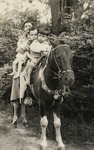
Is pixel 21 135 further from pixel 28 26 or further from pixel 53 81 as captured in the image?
pixel 28 26

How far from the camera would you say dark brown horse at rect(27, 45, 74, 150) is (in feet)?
9.14

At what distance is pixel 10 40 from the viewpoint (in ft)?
11.2

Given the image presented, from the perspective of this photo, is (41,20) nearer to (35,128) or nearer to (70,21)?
(70,21)

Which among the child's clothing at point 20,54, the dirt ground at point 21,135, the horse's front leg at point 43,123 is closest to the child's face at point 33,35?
the child's clothing at point 20,54

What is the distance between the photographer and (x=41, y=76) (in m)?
3.12

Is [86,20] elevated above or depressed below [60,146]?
above

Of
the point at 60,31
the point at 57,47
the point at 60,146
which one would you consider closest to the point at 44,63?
the point at 57,47

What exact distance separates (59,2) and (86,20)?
0.62 meters

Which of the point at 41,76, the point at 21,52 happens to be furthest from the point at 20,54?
the point at 41,76

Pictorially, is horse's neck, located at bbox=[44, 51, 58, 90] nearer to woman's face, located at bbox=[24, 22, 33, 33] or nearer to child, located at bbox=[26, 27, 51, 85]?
child, located at bbox=[26, 27, 51, 85]

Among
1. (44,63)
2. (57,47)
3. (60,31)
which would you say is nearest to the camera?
(57,47)

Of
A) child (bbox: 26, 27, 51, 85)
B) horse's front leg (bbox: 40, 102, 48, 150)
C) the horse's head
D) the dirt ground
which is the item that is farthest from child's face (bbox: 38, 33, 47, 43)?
the dirt ground

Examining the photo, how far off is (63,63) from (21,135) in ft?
5.18

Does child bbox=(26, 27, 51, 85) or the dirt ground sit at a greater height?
child bbox=(26, 27, 51, 85)
